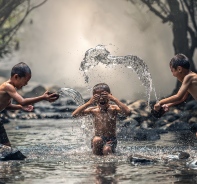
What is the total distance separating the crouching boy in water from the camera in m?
10.8

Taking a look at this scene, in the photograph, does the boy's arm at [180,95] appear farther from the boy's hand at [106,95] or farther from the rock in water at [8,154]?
the rock in water at [8,154]

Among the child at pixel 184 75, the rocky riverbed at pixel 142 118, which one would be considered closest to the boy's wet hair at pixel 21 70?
the child at pixel 184 75

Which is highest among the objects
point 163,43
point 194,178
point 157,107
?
point 163,43

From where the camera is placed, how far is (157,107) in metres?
8.72

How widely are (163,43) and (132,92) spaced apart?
403 cm

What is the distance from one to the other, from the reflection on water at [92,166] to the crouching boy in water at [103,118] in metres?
0.24

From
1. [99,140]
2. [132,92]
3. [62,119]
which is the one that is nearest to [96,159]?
[99,140]

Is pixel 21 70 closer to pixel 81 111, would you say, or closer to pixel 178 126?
pixel 81 111

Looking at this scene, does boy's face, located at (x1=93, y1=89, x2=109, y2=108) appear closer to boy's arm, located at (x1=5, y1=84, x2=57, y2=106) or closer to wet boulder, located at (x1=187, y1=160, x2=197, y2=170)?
boy's arm, located at (x1=5, y1=84, x2=57, y2=106)

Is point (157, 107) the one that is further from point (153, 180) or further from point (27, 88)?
point (27, 88)

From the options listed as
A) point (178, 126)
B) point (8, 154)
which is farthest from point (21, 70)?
point (178, 126)

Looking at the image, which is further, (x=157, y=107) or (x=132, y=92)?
(x=132, y=92)

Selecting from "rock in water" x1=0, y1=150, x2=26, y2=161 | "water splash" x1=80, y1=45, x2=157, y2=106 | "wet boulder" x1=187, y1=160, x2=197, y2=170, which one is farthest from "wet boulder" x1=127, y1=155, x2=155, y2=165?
"water splash" x1=80, y1=45, x2=157, y2=106

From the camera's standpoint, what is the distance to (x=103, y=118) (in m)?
11.1
